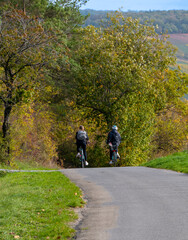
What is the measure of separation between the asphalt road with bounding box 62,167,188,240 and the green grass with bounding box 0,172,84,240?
348 mm

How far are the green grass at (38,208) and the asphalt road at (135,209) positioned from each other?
348mm

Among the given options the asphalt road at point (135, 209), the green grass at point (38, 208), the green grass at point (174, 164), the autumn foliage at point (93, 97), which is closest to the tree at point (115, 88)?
the autumn foliage at point (93, 97)

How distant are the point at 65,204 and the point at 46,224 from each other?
5.84 ft

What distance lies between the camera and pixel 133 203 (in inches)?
353

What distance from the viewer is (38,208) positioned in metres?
8.79

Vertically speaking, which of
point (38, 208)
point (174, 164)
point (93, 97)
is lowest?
point (174, 164)

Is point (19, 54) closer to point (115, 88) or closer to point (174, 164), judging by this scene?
point (174, 164)

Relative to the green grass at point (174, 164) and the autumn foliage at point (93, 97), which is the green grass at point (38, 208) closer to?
the green grass at point (174, 164)

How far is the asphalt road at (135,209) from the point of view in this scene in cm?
652

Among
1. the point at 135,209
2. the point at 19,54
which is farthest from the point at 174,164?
the point at 135,209

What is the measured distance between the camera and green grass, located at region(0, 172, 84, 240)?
6.77 metres

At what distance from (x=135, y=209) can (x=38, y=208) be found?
2.06m

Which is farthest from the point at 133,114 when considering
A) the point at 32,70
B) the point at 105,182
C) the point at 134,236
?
the point at 134,236

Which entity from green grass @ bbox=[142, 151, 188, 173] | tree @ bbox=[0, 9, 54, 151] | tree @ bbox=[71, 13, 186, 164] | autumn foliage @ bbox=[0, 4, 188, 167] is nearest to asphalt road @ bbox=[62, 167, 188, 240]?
green grass @ bbox=[142, 151, 188, 173]
